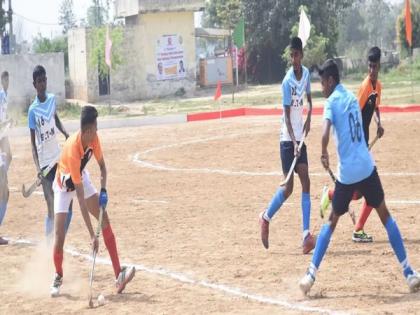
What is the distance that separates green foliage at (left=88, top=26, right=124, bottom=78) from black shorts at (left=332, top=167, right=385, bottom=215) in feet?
127

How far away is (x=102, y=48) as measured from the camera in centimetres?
4609

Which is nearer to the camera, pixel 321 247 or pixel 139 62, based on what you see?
pixel 321 247

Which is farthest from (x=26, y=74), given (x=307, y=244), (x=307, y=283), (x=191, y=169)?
(x=307, y=283)

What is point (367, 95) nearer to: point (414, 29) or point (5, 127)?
point (5, 127)

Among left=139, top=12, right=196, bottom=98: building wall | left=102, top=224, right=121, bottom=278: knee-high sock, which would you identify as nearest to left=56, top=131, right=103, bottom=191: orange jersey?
left=102, top=224, right=121, bottom=278: knee-high sock

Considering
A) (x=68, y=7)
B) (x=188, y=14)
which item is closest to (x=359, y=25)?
(x=68, y=7)

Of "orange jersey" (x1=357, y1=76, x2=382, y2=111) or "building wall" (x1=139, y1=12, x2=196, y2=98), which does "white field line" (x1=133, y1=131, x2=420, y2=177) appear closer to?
"orange jersey" (x1=357, y1=76, x2=382, y2=111)

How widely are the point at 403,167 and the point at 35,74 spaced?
342 inches

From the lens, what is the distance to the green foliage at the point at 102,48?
46219 millimetres

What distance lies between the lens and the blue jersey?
26.7ft

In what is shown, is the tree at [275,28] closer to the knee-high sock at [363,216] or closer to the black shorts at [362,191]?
the knee-high sock at [363,216]

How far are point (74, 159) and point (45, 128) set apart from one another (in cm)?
233

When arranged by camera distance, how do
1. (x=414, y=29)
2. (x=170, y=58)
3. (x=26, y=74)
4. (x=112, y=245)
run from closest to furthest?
1. (x=112, y=245)
2. (x=26, y=74)
3. (x=170, y=58)
4. (x=414, y=29)

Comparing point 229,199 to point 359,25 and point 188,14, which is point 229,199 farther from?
point 359,25
